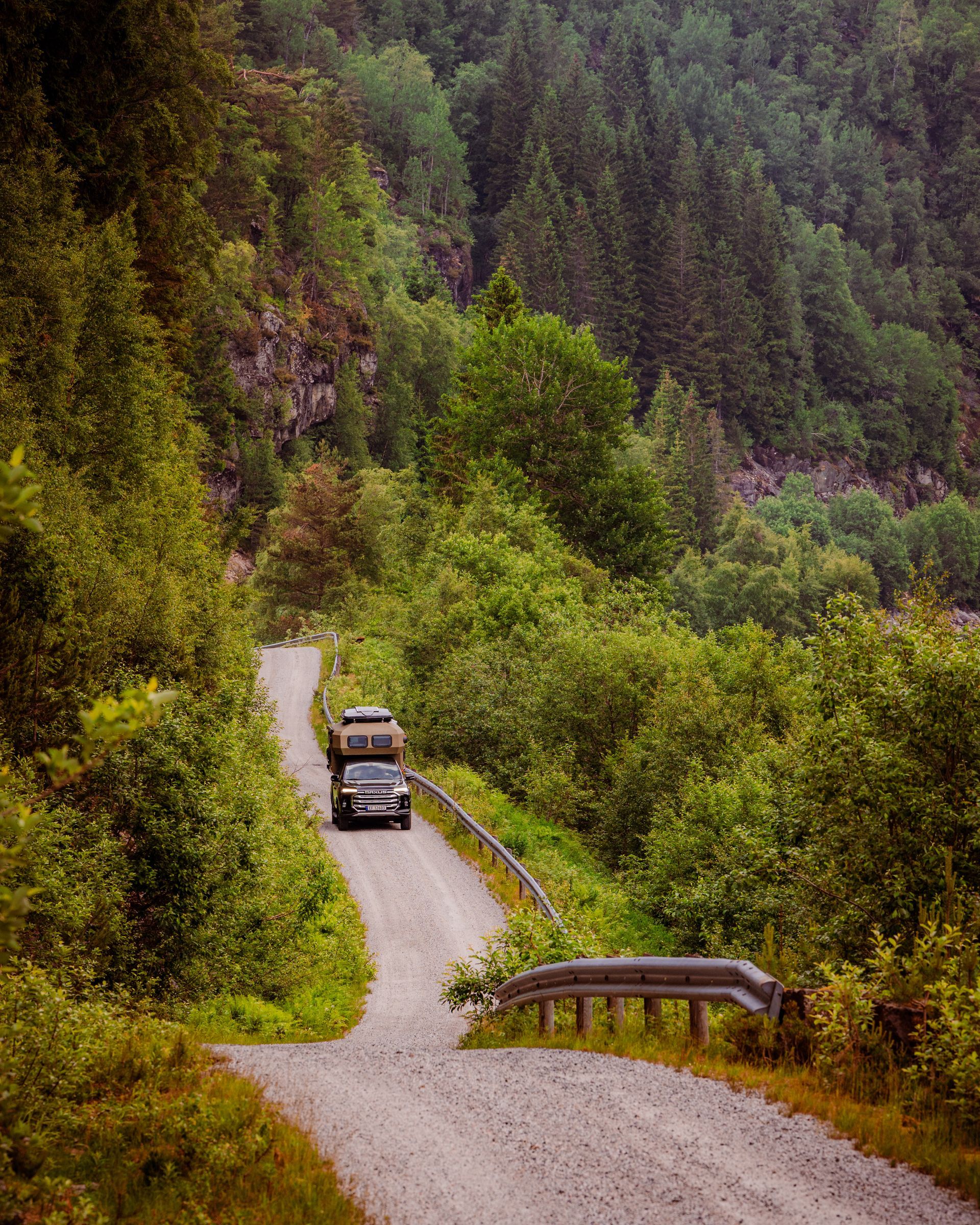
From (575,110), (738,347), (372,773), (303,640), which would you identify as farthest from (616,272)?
(372,773)

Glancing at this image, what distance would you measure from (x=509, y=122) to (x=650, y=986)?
156 m

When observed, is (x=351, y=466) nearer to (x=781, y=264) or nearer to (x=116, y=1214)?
(x=116, y=1214)

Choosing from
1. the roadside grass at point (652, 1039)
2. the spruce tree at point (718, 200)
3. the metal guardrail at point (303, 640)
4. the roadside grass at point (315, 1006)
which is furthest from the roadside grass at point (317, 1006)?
the spruce tree at point (718, 200)

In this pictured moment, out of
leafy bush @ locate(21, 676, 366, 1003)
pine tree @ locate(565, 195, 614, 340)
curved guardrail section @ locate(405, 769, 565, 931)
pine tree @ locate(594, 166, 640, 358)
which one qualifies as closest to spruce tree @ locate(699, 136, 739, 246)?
pine tree @ locate(594, 166, 640, 358)

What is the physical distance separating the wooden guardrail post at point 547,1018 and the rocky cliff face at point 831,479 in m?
124

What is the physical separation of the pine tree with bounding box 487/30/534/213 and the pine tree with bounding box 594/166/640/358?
12.8 meters

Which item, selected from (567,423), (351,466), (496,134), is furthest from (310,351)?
(496,134)

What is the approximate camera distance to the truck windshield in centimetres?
2612

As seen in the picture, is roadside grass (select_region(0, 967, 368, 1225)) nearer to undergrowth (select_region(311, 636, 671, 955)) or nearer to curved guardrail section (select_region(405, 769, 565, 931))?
curved guardrail section (select_region(405, 769, 565, 931))

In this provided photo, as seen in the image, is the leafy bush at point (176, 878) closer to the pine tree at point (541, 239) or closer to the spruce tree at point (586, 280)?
the pine tree at point (541, 239)

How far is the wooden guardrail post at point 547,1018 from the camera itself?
460 inches

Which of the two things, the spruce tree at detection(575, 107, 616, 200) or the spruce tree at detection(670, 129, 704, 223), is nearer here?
the spruce tree at detection(575, 107, 616, 200)

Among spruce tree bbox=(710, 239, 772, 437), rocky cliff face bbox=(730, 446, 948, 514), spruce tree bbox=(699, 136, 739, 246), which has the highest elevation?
spruce tree bbox=(699, 136, 739, 246)

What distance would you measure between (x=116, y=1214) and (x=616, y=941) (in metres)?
14.6
